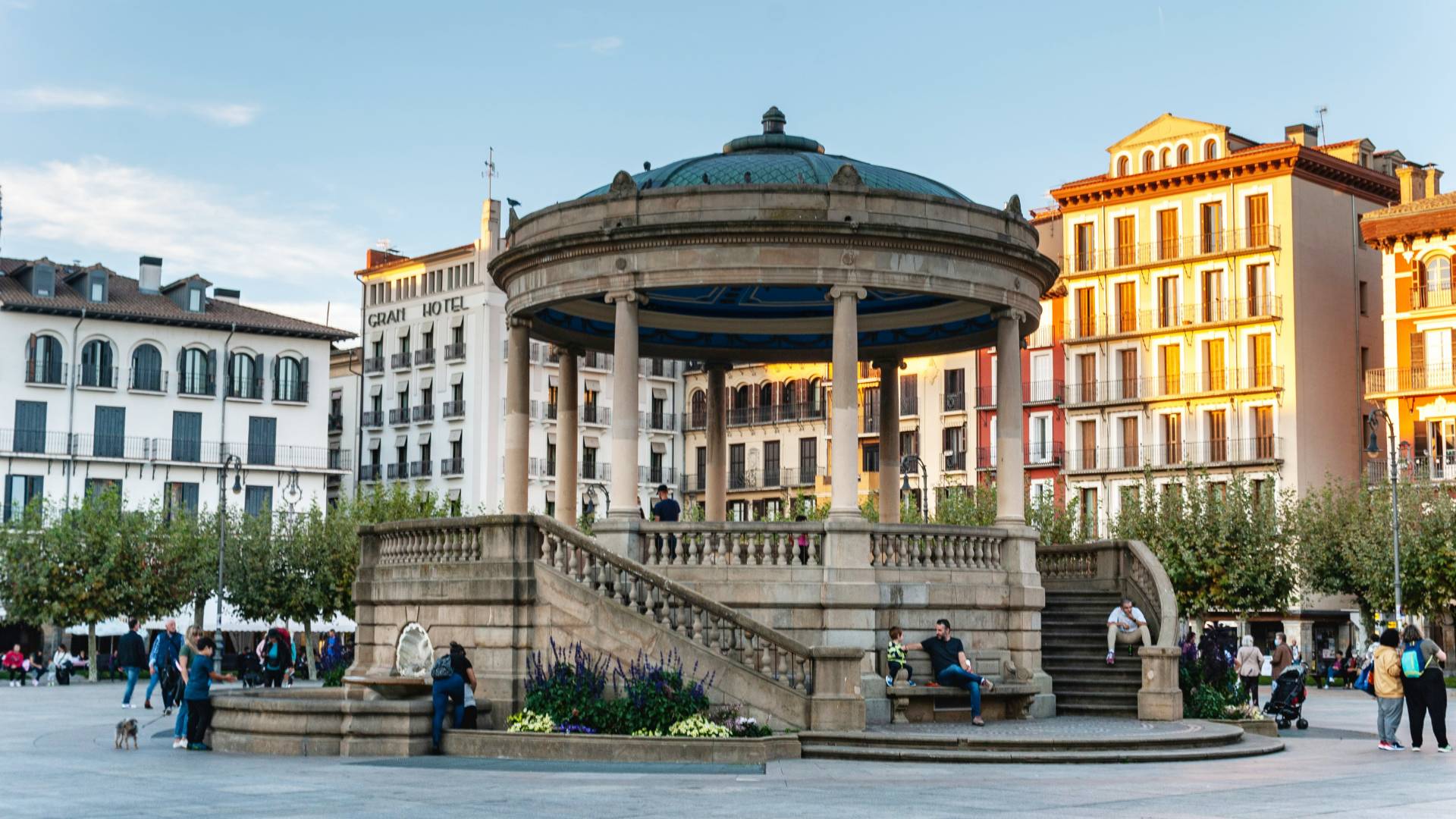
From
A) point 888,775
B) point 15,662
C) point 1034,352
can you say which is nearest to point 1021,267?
point 888,775

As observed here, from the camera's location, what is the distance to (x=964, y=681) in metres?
26.1

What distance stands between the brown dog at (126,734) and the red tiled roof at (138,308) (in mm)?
65533

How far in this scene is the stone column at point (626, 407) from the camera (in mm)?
27047

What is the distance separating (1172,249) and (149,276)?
52.4m

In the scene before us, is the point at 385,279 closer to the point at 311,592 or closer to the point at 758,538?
the point at 311,592

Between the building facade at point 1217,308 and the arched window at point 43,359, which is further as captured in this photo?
the arched window at point 43,359

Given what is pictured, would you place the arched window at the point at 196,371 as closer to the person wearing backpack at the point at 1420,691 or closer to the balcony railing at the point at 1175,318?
the balcony railing at the point at 1175,318

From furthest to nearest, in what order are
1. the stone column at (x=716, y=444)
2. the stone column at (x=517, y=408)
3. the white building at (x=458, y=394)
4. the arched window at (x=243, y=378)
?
the white building at (x=458, y=394) < the arched window at (x=243, y=378) < the stone column at (x=716, y=444) < the stone column at (x=517, y=408)

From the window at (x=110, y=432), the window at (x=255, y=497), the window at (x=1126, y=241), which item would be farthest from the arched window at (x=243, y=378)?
the window at (x=1126, y=241)

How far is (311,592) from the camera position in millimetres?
76625

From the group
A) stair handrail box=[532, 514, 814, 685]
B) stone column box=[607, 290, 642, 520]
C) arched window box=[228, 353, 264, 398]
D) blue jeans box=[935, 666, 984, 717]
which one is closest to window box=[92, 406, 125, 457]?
arched window box=[228, 353, 264, 398]

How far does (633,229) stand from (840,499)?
5.15 meters

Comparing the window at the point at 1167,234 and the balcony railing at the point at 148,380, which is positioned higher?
the window at the point at 1167,234

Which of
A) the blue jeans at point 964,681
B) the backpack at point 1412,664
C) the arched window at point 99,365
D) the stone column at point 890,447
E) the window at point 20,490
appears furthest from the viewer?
the arched window at point 99,365
